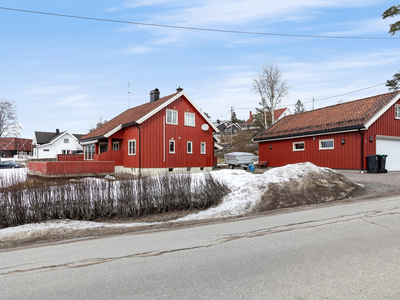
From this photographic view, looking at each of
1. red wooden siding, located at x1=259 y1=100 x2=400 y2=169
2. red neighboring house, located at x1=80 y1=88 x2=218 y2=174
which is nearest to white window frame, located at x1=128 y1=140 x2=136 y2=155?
red neighboring house, located at x1=80 y1=88 x2=218 y2=174

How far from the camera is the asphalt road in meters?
3.66

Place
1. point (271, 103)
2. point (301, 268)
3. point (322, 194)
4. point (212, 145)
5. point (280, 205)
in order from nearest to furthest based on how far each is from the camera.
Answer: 1. point (301, 268)
2. point (280, 205)
3. point (322, 194)
4. point (212, 145)
5. point (271, 103)

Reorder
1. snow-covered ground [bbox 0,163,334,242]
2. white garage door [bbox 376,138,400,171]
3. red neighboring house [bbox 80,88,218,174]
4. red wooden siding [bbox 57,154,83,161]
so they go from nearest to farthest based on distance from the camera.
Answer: snow-covered ground [bbox 0,163,334,242], white garage door [bbox 376,138,400,171], red neighboring house [bbox 80,88,218,174], red wooden siding [bbox 57,154,83,161]

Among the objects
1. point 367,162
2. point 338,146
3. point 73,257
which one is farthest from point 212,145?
point 73,257

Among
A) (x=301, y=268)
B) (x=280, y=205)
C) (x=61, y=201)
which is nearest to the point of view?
(x=301, y=268)

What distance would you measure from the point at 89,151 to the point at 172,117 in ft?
33.2

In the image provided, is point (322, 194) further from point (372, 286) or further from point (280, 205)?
point (372, 286)

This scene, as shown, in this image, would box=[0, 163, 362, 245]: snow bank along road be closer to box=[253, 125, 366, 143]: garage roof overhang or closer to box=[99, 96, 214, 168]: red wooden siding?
box=[253, 125, 366, 143]: garage roof overhang

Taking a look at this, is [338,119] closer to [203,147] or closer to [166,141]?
[203,147]

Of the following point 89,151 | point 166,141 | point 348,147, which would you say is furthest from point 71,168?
point 348,147

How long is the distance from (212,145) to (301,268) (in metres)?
22.8

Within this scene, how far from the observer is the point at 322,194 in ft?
35.1

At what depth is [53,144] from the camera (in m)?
60.2

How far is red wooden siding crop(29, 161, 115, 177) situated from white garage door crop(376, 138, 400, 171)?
18859 mm
